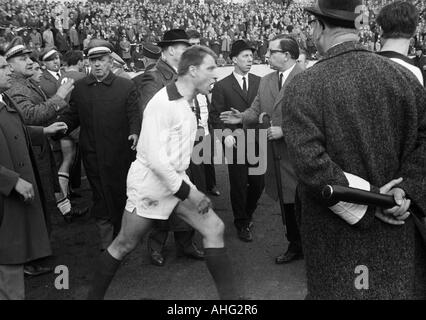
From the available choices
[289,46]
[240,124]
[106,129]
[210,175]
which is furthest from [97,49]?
[210,175]

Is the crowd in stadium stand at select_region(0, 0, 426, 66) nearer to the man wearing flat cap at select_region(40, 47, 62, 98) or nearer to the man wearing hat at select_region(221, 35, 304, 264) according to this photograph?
the man wearing flat cap at select_region(40, 47, 62, 98)

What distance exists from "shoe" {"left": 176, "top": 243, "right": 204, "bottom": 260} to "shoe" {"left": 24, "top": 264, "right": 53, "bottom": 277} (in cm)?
118

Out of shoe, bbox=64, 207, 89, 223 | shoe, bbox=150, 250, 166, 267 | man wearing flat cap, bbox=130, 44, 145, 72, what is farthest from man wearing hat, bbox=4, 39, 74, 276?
man wearing flat cap, bbox=130, 44, 145, 72

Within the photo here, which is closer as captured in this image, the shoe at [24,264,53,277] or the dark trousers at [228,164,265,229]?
the shoe at [24,264,53,277]

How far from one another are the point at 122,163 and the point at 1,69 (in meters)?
1.60

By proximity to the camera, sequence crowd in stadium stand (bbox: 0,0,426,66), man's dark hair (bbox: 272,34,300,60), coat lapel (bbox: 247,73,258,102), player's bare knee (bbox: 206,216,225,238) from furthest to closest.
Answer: crowd in stadium stand (bbox: 0,0,426,66) < coat lapel (bbox: 247,73,258,102) < man's dark hair (bbox: 272,34,300,60) < player's bare knee (bbox: 206,216,225,238)

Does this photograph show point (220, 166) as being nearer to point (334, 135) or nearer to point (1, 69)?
point (1, 69)

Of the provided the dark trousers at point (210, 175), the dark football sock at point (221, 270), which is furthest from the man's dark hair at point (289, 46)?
the dark trousers at point (210, 175)

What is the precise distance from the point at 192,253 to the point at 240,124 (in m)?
1.43

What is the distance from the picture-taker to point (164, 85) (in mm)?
4621

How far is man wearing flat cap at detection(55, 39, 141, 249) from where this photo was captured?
4672 mm

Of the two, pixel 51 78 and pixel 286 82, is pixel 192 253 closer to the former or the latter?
pixel 286 82

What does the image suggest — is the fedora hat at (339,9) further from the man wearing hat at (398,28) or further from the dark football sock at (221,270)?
the dark football sock at (221,270)
